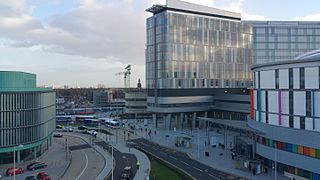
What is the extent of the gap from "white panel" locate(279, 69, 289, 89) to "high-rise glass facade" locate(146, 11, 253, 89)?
51.4 meters

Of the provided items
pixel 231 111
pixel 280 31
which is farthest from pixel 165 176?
pixel 280 31

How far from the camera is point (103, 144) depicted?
76.2 meters

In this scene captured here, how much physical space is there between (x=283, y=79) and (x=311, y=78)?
4.85 meters

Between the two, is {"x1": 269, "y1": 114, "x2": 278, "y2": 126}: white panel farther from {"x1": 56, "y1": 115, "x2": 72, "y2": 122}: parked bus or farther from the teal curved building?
{"x1": 56, "y1": 115, "x2": 72, "y2": 122}: parked bus

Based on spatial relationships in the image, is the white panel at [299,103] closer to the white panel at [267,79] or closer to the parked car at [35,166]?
the white panel at [267,79]

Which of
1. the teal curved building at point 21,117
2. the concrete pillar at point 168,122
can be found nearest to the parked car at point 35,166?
the teal curved building at point 21,117

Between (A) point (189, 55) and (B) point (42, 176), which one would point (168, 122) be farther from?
(B) point (42, 176)

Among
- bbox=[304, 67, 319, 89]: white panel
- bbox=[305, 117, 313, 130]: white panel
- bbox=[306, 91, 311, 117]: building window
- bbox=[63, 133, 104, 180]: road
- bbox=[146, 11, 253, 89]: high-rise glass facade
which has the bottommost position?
bbox=[63, 133, 104, 180]: road

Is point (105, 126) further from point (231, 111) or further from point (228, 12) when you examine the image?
point (228, 12)

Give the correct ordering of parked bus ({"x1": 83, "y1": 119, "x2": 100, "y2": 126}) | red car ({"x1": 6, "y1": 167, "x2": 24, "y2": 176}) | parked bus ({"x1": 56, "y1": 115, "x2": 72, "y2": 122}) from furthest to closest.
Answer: parked bus ({"x1": 56, "y1": 115, "x2": 72, "y2": 122}) < parked bus ({"x1": 83, "y1": 119, "x2": 100, "y2": 126}) < red car ({"x1": 6, "y1": 167, "x2": 24, "y2": 176})

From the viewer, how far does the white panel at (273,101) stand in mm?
50156

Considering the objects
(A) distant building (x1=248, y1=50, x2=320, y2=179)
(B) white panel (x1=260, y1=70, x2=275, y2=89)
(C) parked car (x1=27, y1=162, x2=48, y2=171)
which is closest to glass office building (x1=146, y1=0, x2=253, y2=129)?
(B) white panel (x1=260, y1=70, x2=275, y2=89)

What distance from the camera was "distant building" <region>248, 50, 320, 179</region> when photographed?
43875 millimetres

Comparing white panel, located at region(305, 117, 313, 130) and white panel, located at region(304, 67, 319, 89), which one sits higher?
white panel, located at region(304, 67, 319, 89)
